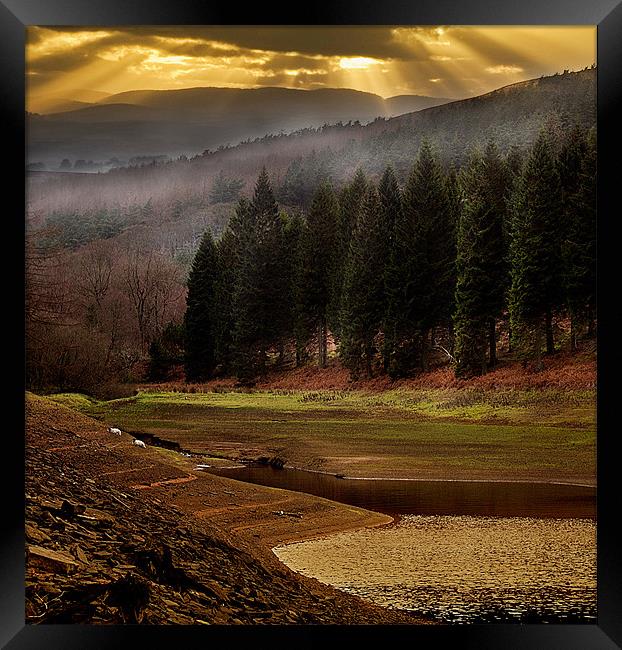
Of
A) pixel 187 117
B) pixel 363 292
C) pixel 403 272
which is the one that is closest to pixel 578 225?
pixel 403 272

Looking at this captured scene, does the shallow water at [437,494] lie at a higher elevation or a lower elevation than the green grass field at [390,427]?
lower

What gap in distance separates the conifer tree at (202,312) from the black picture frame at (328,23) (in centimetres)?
129

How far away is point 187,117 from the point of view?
6.96 meters

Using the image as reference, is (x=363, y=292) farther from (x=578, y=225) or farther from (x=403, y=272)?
(x=578, y=225)

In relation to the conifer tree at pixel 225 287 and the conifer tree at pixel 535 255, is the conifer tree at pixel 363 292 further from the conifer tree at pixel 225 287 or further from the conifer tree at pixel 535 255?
the conifer tree at pixel 535 255

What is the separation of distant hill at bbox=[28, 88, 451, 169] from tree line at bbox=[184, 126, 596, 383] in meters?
0.44

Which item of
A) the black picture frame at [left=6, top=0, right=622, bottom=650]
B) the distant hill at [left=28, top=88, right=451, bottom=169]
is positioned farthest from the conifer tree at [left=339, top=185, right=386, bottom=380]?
the black picture frame at [left=6, top=0, right=622, bottom=650]

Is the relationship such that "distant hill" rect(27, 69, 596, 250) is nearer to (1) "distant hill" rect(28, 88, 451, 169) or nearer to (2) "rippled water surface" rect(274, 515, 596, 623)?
(1) "distant hill" rect(28, 88, 451, 169)

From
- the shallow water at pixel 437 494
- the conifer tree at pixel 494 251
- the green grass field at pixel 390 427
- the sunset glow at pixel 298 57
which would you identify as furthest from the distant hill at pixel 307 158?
the shallow water at pixel 437 494

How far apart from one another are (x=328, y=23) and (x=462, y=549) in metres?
3.82

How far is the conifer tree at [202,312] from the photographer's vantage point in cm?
707

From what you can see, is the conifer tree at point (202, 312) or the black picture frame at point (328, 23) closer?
the black picture frame at point (328, 23)

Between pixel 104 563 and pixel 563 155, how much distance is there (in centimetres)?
441

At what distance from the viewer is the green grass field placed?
7.05 metres
